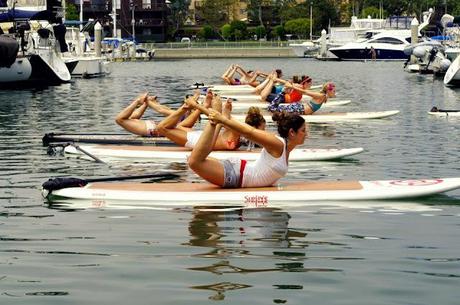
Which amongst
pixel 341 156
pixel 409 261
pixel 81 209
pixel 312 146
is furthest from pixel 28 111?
pixel 409 261

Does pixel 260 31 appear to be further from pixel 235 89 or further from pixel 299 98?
pixel 299 98

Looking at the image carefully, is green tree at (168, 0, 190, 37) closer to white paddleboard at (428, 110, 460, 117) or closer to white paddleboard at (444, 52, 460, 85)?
white paddleboard at (444, 52, 460, 85)

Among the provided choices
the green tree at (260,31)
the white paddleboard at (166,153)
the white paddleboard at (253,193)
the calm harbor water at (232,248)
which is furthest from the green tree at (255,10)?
the white paddleboard at (253,193)

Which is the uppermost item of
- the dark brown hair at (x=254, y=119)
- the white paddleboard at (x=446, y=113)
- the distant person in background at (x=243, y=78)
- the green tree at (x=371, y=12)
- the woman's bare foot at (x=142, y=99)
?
the green tree at (x=371, y=12)

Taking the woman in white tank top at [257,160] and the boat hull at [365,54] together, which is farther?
the boat hull at [365,54]

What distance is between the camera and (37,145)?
2100 centimetres

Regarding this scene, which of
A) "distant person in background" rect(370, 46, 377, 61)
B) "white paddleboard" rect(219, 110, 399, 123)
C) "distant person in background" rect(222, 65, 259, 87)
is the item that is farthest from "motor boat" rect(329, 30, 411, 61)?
"white paddleboard" rect(219, 110, 399, 123)

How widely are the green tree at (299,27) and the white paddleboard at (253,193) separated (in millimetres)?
111167

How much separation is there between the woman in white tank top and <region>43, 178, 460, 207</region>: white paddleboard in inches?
6.0

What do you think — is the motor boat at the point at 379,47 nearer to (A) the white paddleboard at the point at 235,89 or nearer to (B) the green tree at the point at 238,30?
(B) the green tree at the point at 238,30

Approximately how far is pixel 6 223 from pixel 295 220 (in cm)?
360

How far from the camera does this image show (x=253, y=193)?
40.0 ft

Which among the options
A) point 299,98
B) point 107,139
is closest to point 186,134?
point 107,139

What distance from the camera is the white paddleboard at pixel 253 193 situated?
1220cm
